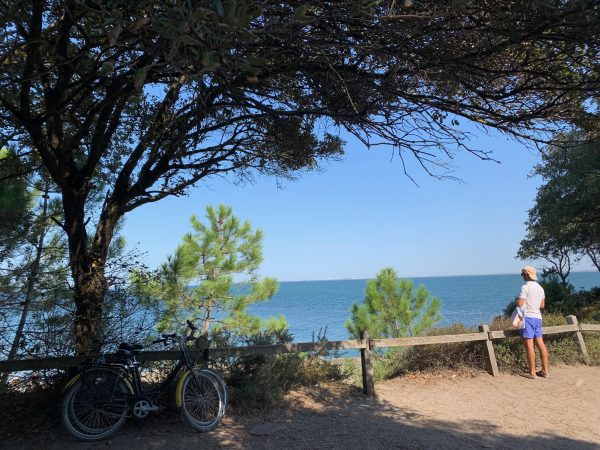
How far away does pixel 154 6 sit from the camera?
9.04ft

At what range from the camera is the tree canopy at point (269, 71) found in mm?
2832

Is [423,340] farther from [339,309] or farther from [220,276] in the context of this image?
[339,309]

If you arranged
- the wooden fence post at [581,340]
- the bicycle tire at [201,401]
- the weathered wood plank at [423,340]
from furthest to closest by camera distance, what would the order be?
the wooden fence post at [581,340], the weathered wood plank at [423,340], the bicycle tire at [201,401]

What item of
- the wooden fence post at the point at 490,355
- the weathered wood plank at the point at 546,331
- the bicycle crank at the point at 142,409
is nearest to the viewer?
the bicycle crank at the point at 142,409

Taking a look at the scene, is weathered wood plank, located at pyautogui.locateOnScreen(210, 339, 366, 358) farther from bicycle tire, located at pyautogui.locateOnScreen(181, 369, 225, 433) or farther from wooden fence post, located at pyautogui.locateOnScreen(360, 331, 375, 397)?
bicycle tire, located at pyautogui.locateOnScreen(181, 369, 225, 433)

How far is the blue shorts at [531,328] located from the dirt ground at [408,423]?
0.74m

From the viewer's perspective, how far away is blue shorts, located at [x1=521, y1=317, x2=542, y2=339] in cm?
768

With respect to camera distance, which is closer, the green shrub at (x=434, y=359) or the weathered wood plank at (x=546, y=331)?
the weathered wood plank at (x=546, y=331)

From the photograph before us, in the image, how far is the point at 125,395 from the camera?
496 centimetres

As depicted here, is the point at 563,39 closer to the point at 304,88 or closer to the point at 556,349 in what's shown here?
the point at 304,88

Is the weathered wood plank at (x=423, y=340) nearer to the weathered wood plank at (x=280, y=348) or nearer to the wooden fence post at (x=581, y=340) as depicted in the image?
the weathered wood plank at (x=280, y=348)

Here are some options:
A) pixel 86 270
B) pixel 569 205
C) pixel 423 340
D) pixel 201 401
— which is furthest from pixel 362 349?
pixel 569 205

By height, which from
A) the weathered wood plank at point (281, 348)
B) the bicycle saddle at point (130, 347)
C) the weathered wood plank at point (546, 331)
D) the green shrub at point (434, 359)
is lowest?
the green shrub at point (434, 359)

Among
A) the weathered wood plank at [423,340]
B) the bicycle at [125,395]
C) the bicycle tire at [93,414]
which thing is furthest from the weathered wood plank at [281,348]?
the bicycle tire at [93,414]
